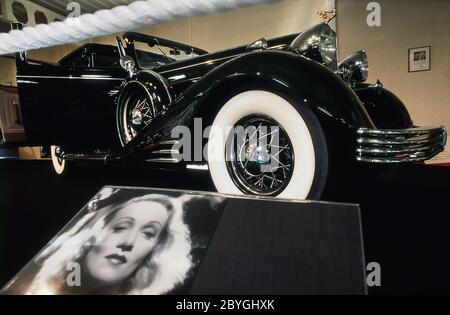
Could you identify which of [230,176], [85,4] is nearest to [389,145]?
[230,176]

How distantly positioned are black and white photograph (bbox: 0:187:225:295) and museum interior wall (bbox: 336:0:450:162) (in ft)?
9.82

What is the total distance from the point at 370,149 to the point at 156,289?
0.85m

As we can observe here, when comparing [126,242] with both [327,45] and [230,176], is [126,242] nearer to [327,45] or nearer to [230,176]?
[230,176]

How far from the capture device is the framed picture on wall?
314 cm

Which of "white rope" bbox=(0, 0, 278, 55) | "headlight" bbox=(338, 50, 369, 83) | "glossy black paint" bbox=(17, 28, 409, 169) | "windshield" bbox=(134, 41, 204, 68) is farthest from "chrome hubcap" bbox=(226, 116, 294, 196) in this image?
"white rope" bbox=(0, 0, 278, 55)

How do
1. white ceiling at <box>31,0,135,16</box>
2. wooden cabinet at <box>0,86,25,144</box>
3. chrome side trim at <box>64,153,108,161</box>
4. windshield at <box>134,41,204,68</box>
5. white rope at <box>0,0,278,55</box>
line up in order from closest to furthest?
1. chrome side trim at <box>64,153,108,161</box>
2. windshield at <box>134,41,204,68</box>
3. white rope at <box>0,0,278,55</box>
4. wooden cabinet at <box>0,86,25,144</box>
5. white ceiling at <box>31,0,135,16</box>

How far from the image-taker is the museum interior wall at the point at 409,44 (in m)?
3.09

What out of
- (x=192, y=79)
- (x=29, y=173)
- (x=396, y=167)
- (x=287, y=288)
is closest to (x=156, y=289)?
(x=287, y=288)

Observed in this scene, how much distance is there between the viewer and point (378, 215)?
3.88 ft

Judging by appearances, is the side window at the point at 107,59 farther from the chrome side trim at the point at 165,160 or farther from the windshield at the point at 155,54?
the chrome side trim at the point at 165,160

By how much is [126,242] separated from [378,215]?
40.0 inches

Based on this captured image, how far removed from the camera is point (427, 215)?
117cm

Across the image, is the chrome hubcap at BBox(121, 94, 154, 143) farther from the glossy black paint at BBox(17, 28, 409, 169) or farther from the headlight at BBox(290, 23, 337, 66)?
the headlight at BBox(290, 23, 337, 66)
